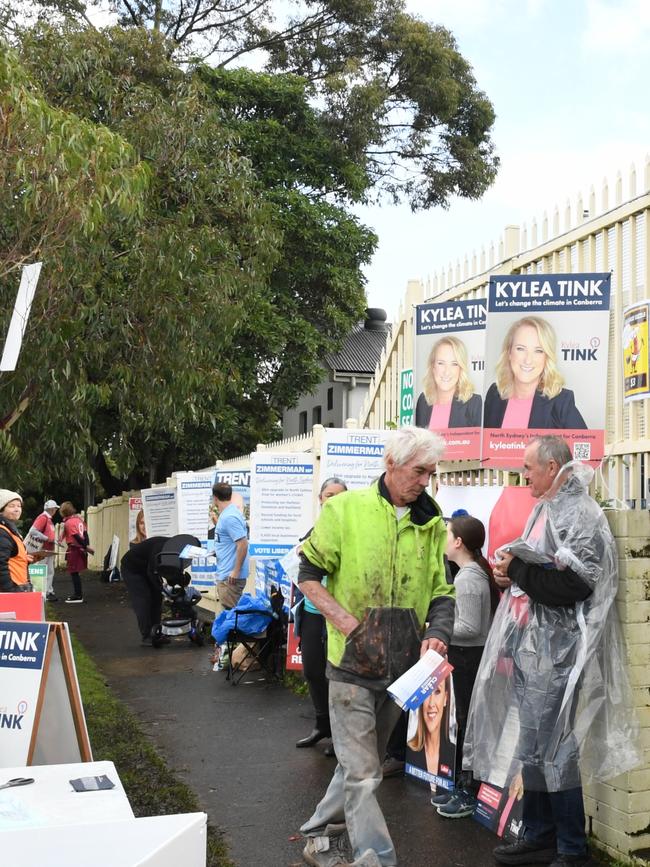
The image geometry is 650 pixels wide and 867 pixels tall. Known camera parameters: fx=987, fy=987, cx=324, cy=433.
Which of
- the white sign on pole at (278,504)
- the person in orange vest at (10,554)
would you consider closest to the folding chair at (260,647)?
the white sign on pole at (278,504)

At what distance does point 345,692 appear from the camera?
4285mm

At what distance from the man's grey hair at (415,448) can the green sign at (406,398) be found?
11.2 ft

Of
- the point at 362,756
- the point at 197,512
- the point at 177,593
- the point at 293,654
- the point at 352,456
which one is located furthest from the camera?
the point at 197,512

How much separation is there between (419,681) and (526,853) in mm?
1378

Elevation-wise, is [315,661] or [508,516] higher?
[508,516]

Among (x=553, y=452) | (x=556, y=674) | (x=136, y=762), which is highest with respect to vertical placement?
(x=553, y=452)

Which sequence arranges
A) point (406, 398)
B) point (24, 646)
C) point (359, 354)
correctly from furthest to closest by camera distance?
point (359, 354) < point (406, 398) < point (24, 646)

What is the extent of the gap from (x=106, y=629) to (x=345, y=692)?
10.8 m

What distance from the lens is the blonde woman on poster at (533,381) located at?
579cm

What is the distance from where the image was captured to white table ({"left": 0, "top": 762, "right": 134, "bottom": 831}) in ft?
9.16

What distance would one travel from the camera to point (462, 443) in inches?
261

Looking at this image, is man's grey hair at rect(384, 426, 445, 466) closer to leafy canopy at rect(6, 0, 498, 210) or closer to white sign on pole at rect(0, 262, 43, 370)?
white sign on pole at rect(0, 262, 43, 370)

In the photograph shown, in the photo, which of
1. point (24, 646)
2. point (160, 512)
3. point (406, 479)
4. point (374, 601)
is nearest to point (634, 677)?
point (374, 601)

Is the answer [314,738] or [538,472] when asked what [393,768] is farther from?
[538,472]
